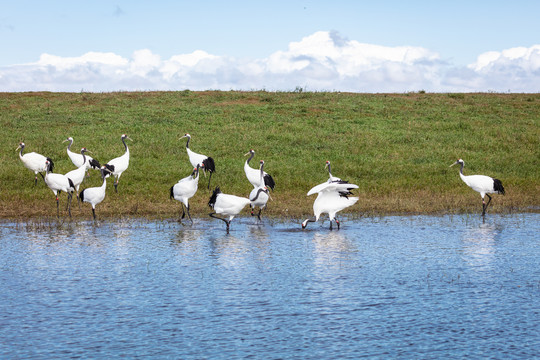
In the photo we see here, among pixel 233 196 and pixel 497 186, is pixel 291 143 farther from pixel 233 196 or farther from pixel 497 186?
pixel 233 196

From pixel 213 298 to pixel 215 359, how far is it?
2436mm

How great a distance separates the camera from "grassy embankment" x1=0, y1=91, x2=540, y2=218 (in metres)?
21.6

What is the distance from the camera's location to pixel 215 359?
798 cm

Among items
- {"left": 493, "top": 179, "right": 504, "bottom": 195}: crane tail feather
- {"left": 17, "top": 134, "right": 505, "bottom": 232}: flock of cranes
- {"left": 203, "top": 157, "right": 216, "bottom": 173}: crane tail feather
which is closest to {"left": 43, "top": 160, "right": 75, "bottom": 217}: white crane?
{"left": 17, "top": 134, "right": 505, "bottom": 232}: flock of cranes

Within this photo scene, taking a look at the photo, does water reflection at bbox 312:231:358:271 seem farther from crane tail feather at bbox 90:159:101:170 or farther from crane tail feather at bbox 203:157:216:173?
crane tail feather at bbox 90:159:101:170

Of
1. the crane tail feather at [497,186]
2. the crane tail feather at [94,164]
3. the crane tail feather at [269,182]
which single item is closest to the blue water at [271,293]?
the crane tail feather at [497,186]

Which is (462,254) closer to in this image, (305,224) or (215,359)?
(305,224)

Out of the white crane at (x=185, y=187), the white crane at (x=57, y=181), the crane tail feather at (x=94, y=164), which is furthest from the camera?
the crane tail feather at (x=94, y=164)

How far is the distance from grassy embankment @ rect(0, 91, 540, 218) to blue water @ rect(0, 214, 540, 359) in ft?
15.2

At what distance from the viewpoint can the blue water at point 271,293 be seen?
27.7ft

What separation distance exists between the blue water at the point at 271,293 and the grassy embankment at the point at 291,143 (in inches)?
182

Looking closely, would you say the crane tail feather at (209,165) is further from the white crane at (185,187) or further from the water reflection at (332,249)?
the water reflection at (332,249)

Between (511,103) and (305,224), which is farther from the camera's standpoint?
(511,103)

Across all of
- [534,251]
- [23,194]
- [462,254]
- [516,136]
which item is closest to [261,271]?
[462,254]
